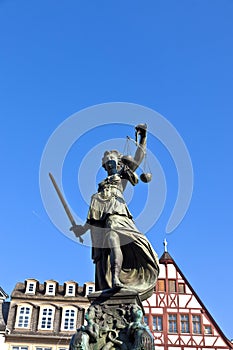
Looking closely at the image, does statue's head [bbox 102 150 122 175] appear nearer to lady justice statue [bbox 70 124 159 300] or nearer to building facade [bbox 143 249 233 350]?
lady justice statue [bbox 70 124 159 300]

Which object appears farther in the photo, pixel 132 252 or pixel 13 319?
pixel 13 319

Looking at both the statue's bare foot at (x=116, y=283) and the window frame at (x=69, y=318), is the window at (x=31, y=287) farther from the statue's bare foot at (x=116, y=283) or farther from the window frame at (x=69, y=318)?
the statue's bare foot at (x=116, y=283)

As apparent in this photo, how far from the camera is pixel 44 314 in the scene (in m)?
32.1

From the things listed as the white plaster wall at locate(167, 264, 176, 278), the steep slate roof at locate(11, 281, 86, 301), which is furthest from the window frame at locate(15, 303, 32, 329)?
the white plaster wall at locate(167, 264, 176, 278)

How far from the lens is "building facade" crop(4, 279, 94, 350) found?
30578mm

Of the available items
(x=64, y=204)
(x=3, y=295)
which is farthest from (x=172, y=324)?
(x=64, y=204)

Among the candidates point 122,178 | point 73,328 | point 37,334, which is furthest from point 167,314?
point 122,178

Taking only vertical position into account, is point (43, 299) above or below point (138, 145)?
above

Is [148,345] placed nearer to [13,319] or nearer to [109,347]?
[109,347]

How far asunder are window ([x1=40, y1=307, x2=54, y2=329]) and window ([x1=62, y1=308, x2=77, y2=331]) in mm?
868

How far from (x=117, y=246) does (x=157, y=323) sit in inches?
939

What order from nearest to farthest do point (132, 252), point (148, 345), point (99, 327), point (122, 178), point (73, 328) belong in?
point (148, 345), point (99, 327), point (132, 252), point (122, 178), point (73, 328)

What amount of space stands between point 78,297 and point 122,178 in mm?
26790

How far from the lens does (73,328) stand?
1250 inches
